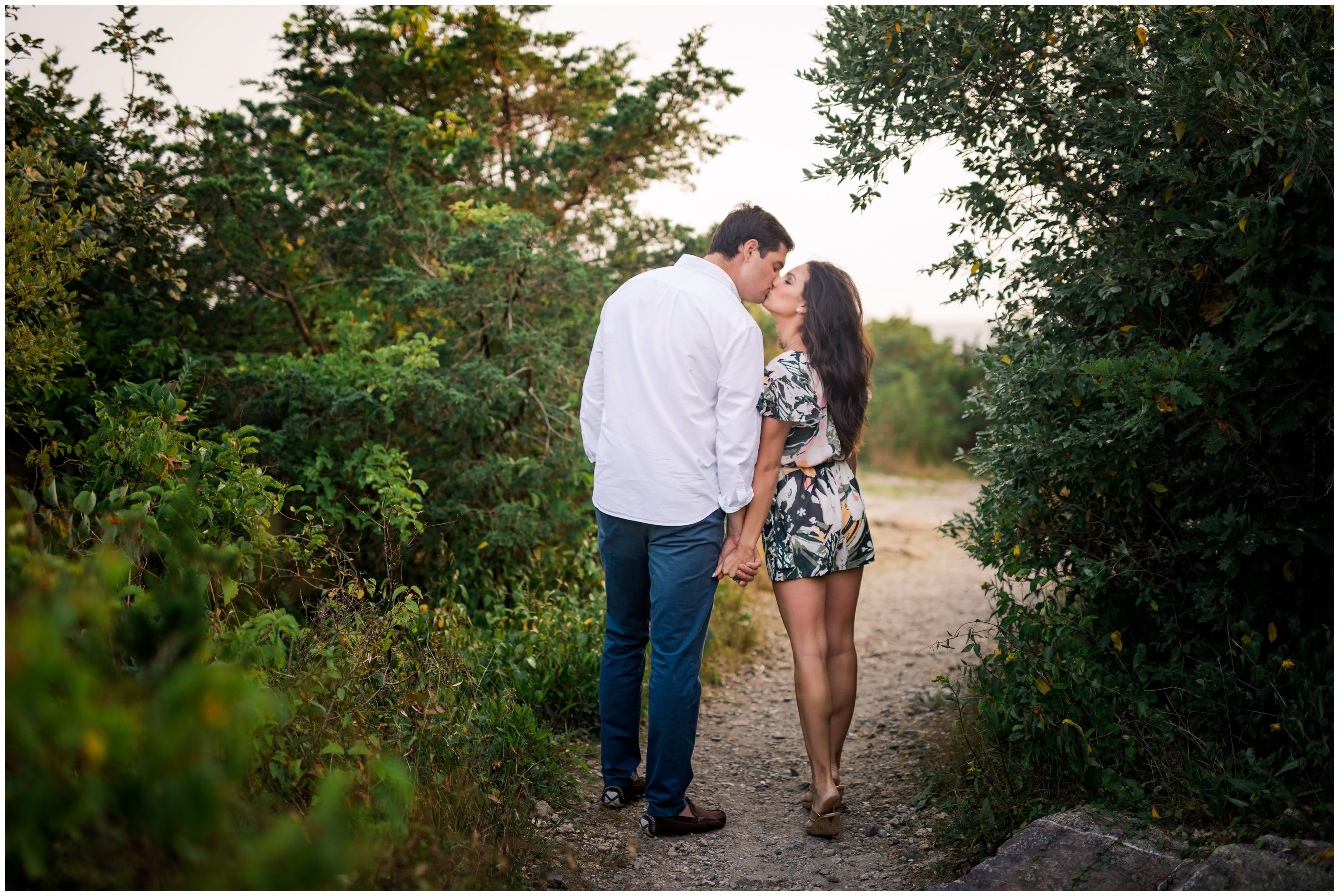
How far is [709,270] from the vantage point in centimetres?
326

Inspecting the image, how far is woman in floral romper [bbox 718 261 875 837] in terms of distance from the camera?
324cm

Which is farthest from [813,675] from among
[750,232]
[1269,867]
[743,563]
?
[750,232]

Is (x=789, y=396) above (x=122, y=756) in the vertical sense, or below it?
above

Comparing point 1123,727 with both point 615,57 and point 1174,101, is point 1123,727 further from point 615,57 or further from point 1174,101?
point 615,57

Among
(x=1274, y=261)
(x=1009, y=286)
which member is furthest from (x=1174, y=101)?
(x=1009, y=286)

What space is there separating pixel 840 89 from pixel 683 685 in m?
2.50

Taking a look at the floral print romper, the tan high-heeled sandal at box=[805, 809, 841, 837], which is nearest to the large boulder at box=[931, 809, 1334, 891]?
the tan high-heeled sandal at box=[805, 809, 841, 837]

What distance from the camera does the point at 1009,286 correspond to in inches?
144

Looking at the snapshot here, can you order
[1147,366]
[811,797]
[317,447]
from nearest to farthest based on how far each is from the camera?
[1147,366], [811,797], [317,447]

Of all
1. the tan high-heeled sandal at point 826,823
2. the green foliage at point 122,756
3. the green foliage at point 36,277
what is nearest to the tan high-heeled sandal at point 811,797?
the tan high-heeled sandal at point 826,823

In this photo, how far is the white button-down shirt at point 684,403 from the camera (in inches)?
121

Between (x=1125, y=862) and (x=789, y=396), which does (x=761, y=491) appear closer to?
(x=789, y=396)

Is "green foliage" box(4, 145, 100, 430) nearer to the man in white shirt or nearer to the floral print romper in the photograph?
the man in white shirt

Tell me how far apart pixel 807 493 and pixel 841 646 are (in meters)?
0.62
